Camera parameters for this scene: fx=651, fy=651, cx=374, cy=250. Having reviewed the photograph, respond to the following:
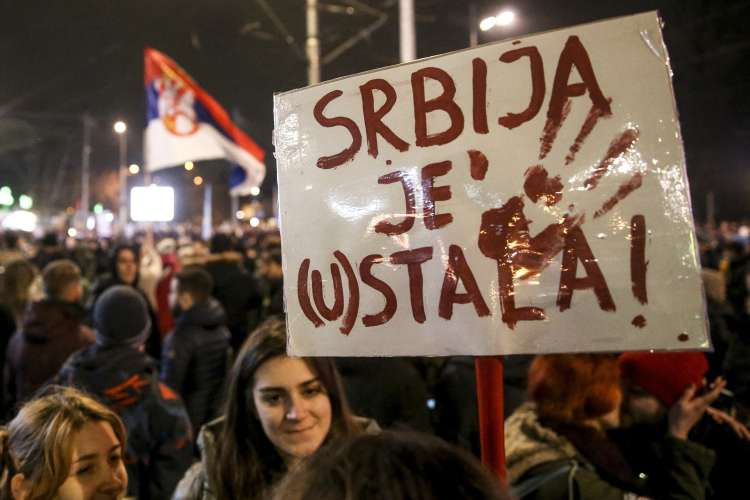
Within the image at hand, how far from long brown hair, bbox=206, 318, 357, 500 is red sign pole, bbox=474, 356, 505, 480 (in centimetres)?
77

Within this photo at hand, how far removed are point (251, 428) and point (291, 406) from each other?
236 mm

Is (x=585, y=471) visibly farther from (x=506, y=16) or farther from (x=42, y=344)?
(x=506, y=16)

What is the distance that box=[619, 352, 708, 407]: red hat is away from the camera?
2.62m

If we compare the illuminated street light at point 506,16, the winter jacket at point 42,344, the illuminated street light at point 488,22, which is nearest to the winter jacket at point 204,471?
the winter jacket at point 42,344

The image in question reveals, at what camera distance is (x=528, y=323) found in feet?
5.36

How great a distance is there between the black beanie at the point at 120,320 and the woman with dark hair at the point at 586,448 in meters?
2.22

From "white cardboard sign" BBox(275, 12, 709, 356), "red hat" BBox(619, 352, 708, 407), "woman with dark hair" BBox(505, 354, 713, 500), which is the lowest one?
"woman with dark hair" BBox(505, 354, 713, 500)

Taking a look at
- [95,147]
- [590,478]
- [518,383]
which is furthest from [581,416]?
[95,147]

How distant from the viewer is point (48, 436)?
2223mm

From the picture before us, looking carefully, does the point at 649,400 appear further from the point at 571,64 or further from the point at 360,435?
the point at 360,435

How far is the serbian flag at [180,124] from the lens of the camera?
323 inches

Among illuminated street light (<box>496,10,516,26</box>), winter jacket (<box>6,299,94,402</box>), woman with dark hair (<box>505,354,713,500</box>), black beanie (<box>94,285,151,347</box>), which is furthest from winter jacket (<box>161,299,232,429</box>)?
illuminated street light (<box>496,10,516,26</box>)

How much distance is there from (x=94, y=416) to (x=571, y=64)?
201 cm

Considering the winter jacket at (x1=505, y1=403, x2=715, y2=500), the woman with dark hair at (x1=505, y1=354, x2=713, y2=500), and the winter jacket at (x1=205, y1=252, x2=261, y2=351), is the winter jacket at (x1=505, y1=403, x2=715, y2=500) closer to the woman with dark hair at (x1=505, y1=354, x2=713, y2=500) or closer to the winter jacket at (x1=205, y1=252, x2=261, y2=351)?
the woman with dark hair at (x1=505, y1=354, x2=713, y2=500)
